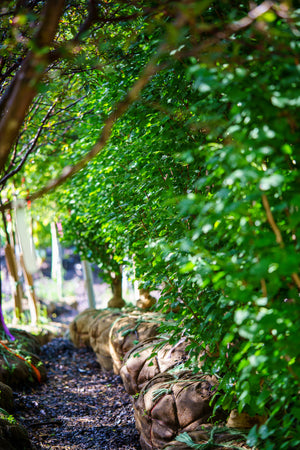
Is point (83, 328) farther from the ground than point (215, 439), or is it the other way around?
point (83, 328)

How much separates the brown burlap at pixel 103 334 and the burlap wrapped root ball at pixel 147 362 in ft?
4.81


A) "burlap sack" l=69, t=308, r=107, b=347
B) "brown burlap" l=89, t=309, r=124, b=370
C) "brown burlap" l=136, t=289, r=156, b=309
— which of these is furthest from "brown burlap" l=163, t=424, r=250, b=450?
"burlap sack" l=69, t=308, r=107, b=347

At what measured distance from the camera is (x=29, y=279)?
6953mm

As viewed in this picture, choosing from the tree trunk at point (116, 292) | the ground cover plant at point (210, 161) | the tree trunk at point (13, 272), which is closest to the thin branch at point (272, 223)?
Answer: the ground cover plant at point (210, 161)

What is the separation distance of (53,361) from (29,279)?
1851 mm

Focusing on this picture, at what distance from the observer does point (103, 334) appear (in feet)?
16.7

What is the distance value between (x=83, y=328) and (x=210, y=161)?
5170 millimetres

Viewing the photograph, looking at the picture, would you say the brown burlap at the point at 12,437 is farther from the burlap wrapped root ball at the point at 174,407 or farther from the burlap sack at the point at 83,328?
the burlap sack at the point at 83,328

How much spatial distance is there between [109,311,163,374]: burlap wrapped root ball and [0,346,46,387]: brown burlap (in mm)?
928

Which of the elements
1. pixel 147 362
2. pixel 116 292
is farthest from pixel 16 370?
pixel 116 292

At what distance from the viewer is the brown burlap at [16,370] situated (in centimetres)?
400

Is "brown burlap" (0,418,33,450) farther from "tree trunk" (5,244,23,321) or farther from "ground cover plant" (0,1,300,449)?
"tree trunk" (5,244,23,321)

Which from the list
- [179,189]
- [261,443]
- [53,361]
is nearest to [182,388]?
[261,443]

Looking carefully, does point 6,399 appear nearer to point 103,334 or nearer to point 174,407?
point 174,407
